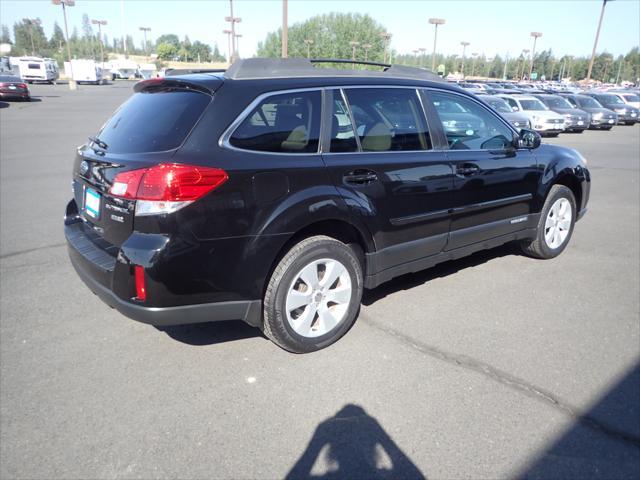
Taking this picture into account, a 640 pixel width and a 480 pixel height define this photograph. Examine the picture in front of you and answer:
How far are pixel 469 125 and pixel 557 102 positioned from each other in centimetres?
2173

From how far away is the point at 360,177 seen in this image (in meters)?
3.44

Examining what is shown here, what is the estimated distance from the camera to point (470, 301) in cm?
429

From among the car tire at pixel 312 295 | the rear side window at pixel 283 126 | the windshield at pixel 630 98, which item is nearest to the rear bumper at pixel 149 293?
the car tire at pixel 312 295

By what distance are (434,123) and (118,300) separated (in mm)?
2709

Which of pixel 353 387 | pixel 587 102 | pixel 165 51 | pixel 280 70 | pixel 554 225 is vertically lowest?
pixel 353 387

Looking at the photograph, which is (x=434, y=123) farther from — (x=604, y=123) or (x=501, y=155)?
(x=604, y=123)

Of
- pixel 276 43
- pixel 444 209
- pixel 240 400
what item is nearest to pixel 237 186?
pixel 240 400

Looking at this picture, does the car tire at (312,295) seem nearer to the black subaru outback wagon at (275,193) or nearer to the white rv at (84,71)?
the black subaru outback wagon at (275,193)

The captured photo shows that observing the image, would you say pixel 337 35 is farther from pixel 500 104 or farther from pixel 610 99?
pixel 500 104

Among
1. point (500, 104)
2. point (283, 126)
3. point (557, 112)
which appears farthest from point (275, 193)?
point (557, 112)

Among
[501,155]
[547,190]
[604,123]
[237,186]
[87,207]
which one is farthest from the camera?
[604,123]

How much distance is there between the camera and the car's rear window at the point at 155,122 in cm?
295

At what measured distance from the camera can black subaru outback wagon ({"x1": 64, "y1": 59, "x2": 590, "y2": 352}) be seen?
2801mm

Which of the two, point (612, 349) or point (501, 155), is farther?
point (501, 155)
